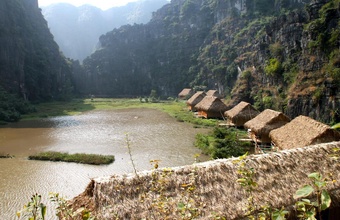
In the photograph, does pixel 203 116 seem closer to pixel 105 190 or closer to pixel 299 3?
pixel 105 190

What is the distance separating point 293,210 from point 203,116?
26.2m

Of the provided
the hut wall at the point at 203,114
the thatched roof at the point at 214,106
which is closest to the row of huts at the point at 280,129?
the thatched roof at the point at 214,106

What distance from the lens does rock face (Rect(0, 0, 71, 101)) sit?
51.0 meters

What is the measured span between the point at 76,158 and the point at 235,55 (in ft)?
136

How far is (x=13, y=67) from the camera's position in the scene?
52.1 meters

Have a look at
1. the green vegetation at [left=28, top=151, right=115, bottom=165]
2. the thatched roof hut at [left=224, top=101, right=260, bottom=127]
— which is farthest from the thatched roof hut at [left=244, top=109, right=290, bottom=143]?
the green vegetation at [left=28, top=151, right=115, bottom=165]

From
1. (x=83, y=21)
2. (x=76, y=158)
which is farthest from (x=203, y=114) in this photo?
(x=83, y=21)

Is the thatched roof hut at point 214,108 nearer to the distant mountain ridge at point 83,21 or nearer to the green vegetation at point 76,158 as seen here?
the green vegetation at point 76,158

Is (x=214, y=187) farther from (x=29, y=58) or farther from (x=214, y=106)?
(x=29, y=58)

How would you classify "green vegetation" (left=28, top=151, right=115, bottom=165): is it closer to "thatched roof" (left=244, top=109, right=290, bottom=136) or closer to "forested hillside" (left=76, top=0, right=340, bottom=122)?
"thatched roof" (left=244, top=109, right=290, bottom=136)

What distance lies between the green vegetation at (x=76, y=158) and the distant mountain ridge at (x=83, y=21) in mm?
133283

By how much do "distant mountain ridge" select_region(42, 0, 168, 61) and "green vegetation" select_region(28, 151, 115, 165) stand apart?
133283 millimetres

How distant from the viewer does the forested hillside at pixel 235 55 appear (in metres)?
21.0

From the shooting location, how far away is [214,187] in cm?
627
